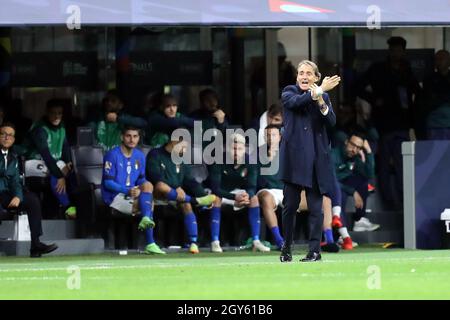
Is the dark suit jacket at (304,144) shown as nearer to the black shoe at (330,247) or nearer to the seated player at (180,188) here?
the black shoe at (330,247)

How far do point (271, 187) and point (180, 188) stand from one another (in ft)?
4.11

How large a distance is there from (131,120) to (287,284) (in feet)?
23.4

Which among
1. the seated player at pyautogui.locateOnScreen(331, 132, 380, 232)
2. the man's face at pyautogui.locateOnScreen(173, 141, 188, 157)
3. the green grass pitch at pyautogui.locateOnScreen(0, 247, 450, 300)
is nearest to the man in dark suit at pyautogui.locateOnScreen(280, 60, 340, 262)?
the green grass pitch at pyautogui.locateOnScreen(0, 247, 450, 300)

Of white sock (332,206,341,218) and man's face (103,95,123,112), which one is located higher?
man's face (103,95,123,112)

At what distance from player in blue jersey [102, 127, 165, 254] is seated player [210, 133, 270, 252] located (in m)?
1.00

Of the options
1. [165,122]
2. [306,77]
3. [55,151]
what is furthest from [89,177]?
[306,77]

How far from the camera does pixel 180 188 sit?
61.3 ft

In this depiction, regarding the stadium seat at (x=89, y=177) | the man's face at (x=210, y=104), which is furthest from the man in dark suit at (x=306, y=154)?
the man's face at (x=210, y=104)

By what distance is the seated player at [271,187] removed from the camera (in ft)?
62.1

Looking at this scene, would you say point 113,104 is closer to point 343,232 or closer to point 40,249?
point 40,249

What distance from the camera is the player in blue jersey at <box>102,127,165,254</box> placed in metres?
18.5

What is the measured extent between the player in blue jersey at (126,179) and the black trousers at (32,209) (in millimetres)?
1162

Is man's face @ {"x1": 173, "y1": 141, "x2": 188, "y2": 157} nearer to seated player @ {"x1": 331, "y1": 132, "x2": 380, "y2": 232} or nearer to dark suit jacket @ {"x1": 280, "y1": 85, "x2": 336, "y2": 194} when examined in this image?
seated player @ {"x1": 331, "y1": 132, "x2": 380, "y2": 232}

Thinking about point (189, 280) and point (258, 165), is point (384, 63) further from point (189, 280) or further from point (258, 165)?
point (189, 280)
